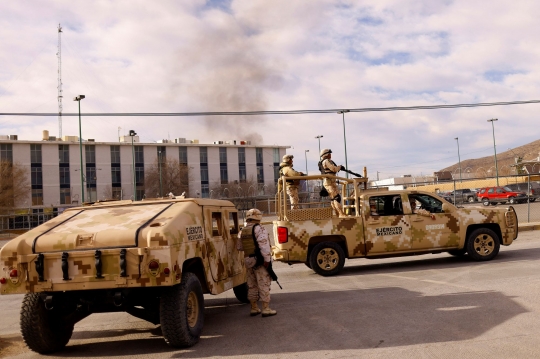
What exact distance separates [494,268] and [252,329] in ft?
20.4

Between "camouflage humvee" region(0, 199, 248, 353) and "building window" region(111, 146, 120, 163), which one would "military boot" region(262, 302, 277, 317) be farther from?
"building window" region(111, 146, 120, 163)

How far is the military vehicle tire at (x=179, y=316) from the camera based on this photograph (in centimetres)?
637

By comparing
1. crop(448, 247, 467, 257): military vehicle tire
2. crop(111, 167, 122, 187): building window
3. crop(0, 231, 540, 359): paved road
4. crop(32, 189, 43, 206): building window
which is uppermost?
crop(111, 167, 122, 187): building window

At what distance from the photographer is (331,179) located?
1254cm

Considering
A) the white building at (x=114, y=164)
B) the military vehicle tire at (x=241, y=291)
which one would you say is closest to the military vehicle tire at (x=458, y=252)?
the military vehicle tire at (x=241, y=291)

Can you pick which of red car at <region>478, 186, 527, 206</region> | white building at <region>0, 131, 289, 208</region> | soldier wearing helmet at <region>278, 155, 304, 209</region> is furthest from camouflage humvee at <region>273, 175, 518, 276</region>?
white building at <region>0, 131, 289, 208</region>

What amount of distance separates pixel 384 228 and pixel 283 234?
228 centimetres

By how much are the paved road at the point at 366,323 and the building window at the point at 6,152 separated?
2390 inches

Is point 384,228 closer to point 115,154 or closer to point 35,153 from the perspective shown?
point 115,154

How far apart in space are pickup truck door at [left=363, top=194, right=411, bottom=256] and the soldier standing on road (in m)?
4.38

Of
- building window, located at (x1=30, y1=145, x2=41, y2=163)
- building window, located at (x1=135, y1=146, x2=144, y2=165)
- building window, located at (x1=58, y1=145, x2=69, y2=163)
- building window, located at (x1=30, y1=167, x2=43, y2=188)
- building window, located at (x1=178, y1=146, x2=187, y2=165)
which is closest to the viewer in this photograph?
building window, located at (x1=30, y1=167, x2=43, y2=188)

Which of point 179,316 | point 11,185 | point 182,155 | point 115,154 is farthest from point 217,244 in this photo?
point 182,155

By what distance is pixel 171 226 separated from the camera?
255 inches

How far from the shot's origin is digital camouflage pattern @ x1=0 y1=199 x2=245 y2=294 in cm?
619
